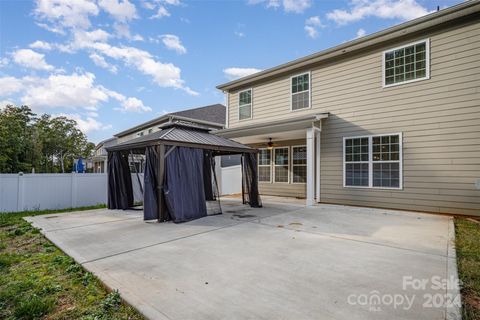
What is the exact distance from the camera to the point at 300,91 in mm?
10180

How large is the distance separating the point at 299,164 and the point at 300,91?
121 inches

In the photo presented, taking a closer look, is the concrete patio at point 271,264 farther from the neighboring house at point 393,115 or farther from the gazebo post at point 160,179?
the neighboring house at point 393,115


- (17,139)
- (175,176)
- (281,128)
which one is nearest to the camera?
(175,176)

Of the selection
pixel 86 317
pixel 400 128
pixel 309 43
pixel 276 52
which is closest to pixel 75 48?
pixel 276 52

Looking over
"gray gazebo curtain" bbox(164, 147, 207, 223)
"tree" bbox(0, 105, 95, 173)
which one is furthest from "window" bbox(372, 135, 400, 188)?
"tree" bbox(0, 105, 95, 173)

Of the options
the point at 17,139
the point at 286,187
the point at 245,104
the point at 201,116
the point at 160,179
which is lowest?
the point at 286,187

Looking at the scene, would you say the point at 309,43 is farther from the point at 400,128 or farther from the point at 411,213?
the point at 411,213

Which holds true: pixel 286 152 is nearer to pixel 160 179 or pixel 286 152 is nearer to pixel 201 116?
pixel 160 179

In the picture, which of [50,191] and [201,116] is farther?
[201,116]

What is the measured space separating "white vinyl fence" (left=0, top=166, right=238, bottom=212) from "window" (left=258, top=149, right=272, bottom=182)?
5763mm

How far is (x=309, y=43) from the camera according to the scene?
36.7ft

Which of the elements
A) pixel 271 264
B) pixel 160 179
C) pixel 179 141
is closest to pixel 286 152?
pixel 179 141

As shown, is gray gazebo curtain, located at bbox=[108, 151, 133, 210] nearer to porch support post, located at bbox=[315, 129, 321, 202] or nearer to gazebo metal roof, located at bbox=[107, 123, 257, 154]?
gazebo metal roof, located at bbox=[107, 123, 257, 154]

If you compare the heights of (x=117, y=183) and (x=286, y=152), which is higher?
(x=286, y=152)
